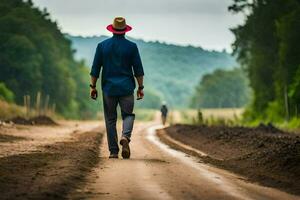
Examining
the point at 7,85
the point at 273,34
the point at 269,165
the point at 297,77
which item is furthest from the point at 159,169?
the point at 7,85

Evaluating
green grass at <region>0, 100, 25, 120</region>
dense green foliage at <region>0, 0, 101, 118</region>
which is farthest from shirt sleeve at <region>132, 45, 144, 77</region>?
dense green foliage at <region>0, 0, 101, 118</region>

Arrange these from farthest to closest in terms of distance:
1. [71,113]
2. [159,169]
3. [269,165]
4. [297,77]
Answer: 1. [71,113]
2. [297,77]
3. [269,165]
4. [159,169]

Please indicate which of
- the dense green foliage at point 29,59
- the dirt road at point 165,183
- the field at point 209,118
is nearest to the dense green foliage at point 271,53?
the field at point 209,118

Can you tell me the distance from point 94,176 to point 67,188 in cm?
172

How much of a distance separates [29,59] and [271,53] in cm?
2636

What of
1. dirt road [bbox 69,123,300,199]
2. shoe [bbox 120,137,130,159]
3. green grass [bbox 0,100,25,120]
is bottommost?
dirt road [bbox 69,123,300,199]

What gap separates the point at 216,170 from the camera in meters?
12.6

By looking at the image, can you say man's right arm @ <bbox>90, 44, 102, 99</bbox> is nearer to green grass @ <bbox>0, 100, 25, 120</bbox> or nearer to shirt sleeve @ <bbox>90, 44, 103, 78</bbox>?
shirt sleeve @ <bbox>90, 44, 103, 78</bbox>

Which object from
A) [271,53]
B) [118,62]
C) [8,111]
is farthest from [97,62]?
[271,53]

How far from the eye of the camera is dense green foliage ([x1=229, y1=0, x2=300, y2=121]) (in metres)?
52.7

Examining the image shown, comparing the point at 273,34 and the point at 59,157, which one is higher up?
the point at 273,34

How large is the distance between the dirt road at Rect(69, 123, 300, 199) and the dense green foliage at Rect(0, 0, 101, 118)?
6214 cm

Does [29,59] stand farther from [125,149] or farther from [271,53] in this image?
[125,149]

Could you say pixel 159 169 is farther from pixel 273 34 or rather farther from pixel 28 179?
pixel 273 34
